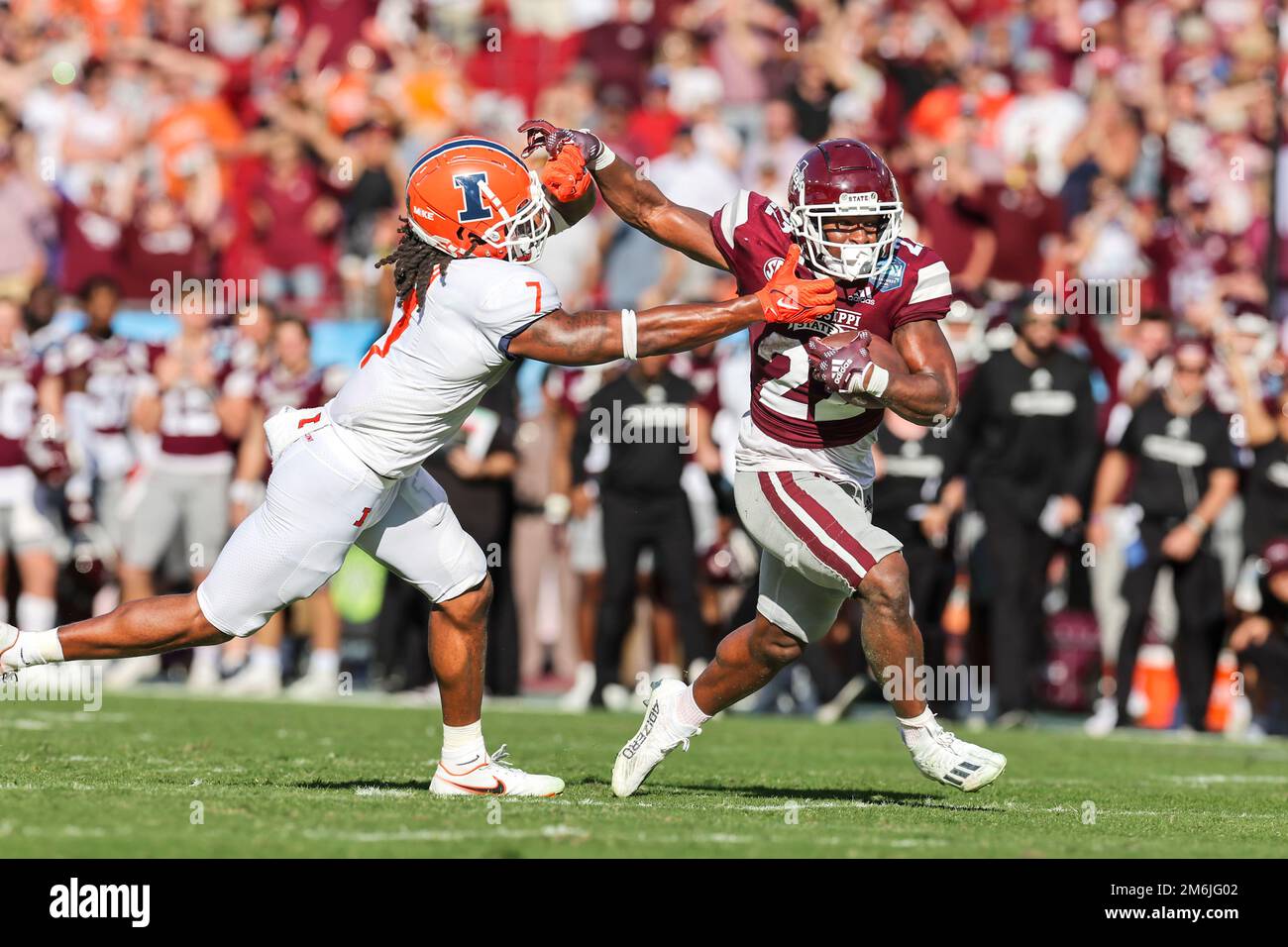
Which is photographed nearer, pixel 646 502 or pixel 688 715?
pixel 688 715

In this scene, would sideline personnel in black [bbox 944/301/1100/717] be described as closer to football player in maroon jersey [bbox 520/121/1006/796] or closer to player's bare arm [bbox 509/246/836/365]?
football player in maroon jersey [bbox 520/121/1006/796]

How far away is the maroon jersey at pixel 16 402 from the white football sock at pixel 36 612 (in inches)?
31.8

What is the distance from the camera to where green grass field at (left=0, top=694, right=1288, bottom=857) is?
5441 millimetres

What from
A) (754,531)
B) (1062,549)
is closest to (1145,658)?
(1062,549)

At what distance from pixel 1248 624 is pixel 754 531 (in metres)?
5.57

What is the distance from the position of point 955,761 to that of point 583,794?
4.10ft

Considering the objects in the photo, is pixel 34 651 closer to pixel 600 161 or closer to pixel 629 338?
pixel 629 338

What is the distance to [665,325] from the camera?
6219mm

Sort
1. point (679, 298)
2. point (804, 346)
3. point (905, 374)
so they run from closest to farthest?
point (905, 374), point (804, 346), point (679, 298)

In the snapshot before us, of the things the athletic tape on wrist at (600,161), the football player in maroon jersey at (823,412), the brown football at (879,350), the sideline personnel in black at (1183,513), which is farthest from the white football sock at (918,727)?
the sideline personnel in black at (1183,513)

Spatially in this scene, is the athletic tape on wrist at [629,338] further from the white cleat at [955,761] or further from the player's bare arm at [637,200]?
the white cleat at [955,761]

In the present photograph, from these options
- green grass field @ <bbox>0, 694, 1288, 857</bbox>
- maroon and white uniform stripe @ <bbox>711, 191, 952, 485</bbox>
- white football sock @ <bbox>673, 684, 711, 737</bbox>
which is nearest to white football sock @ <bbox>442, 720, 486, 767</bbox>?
green grass field @ <bbox>0, 694, 1288, 857</bbox>

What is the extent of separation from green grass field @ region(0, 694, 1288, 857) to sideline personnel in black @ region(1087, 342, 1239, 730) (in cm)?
68

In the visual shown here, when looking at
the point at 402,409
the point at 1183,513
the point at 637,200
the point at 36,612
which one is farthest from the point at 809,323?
the point at 36,612
